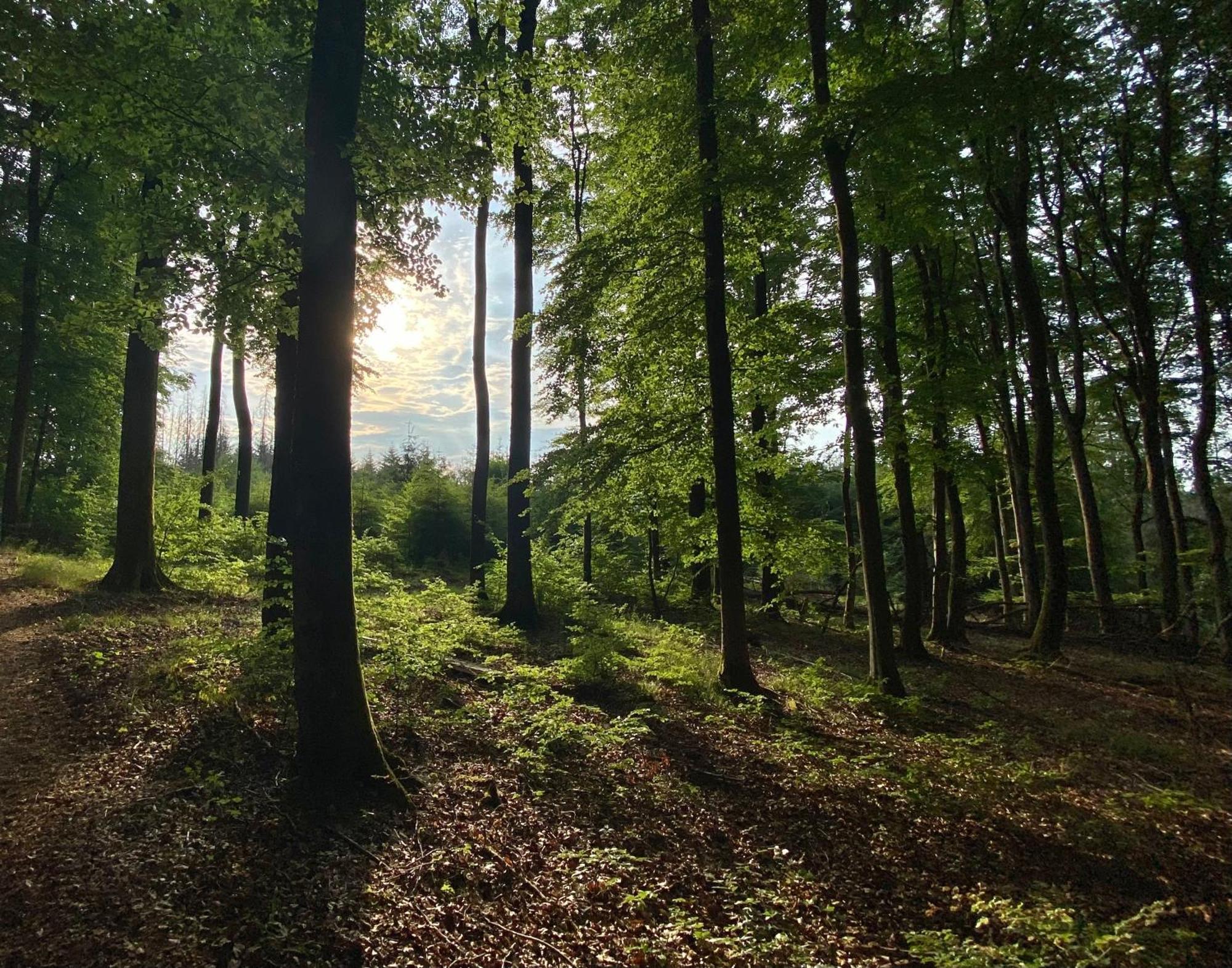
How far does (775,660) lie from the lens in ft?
37.0

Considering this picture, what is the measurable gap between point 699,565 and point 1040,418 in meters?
9.66

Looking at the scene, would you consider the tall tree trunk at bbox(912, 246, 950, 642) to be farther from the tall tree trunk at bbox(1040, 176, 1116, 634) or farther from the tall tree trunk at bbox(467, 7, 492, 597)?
the tall tree trunk at bbox(467, 7, 492, 597)

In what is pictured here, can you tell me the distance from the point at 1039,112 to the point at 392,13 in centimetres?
804

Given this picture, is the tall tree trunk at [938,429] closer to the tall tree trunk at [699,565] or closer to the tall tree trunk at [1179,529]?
the tall tree trunk at [1179,529]

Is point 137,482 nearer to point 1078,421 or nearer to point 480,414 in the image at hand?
point 480,414

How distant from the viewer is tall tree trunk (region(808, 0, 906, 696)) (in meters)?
8.45

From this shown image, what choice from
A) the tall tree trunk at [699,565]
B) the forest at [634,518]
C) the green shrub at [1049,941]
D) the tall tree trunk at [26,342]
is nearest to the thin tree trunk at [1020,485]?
the forest at [634,518]

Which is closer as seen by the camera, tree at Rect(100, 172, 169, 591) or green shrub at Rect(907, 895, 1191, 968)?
green shrub at Rect(907, 895, 1191, 968)

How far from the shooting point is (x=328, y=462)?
490cm

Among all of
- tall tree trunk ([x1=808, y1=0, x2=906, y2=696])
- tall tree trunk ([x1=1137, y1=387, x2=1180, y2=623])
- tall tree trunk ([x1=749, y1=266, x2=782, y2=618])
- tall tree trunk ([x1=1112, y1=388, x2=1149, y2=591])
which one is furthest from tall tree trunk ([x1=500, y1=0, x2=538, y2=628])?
tall tree trunk ([x1=1112, y1=388, x2=1149, y2=591])

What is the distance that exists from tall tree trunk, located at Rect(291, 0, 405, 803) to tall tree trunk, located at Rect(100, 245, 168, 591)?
8510mm

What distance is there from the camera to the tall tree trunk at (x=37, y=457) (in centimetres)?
1952

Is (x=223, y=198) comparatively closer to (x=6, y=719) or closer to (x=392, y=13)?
(x=392, y=13)

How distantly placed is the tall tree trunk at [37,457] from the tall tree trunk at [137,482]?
1234cm
